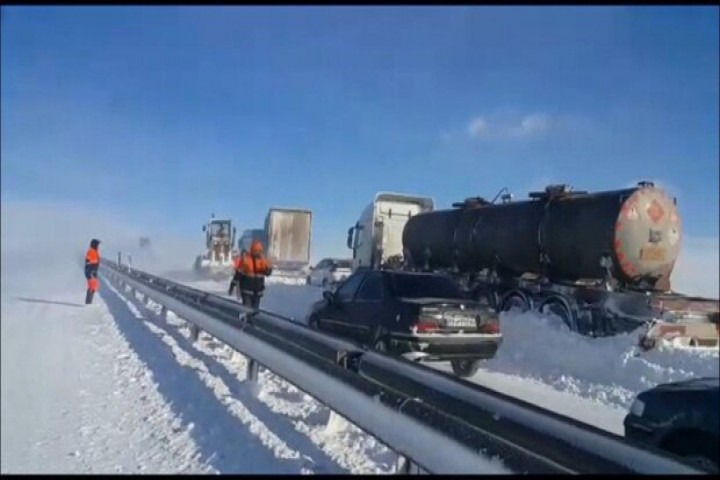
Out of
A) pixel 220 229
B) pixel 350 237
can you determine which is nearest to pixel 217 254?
pixel 220 229

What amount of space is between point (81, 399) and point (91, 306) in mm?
10556

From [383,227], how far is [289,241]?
9288 millimetres

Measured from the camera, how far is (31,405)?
455 cm

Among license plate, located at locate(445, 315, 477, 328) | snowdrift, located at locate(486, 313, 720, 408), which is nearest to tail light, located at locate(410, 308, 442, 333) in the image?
license plate, located at locate(445, 315, 477, 328)

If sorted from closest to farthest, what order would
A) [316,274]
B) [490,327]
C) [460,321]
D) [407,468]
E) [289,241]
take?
[407,468] → [460,321] → [490,327] → [289,241] → [316,274]

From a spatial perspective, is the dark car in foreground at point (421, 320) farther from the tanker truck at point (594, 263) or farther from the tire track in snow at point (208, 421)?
the tanker truck at point (594, 263)

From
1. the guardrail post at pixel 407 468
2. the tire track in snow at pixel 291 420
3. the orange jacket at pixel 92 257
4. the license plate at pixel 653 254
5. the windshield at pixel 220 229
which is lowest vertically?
the tire track in snow at pixel 291 420

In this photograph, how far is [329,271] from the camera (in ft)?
93.2

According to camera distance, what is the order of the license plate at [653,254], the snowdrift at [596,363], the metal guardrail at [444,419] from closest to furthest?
the metal guardrail at [444,419]
the snowdrift at [596,363]
the license plate at [653,254]

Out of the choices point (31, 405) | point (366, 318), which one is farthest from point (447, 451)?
point (366, 318)

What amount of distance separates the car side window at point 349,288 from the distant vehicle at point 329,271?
14688mm

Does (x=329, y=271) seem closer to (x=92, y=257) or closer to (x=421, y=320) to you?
(x=92, y=257)

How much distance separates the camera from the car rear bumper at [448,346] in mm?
8594


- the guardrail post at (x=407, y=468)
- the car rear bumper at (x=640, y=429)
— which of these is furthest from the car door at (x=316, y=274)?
the guardrail post at (x=407, y=468)
